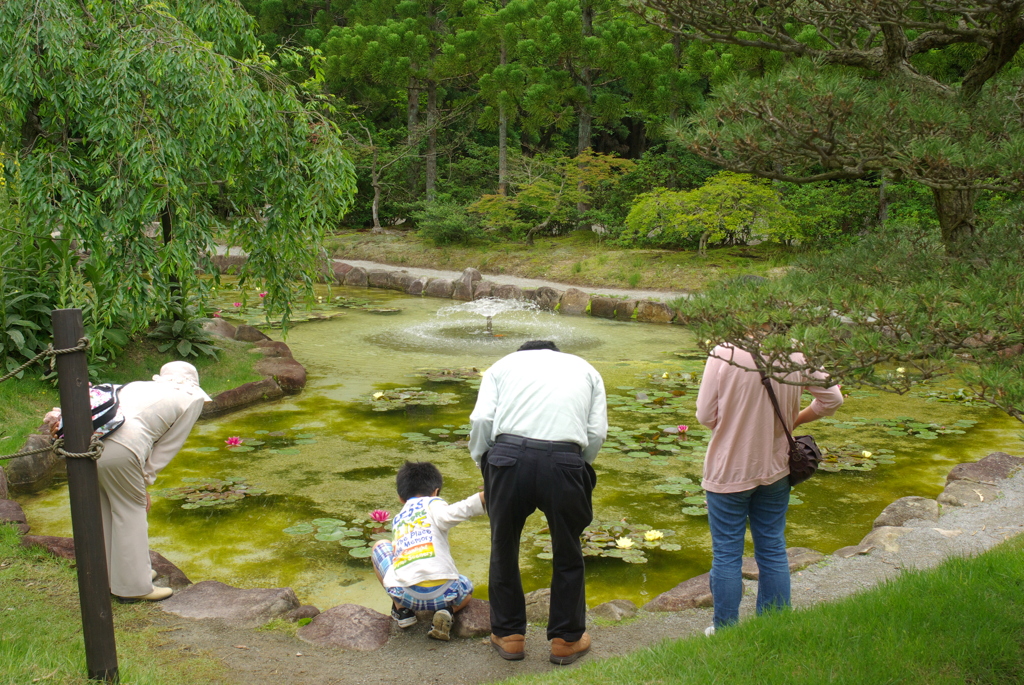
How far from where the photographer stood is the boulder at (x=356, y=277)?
1609 cm

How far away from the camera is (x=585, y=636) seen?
2.97 m

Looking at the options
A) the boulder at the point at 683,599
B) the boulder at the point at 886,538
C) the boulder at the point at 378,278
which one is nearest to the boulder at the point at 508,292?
the boulder at the point at 378,278

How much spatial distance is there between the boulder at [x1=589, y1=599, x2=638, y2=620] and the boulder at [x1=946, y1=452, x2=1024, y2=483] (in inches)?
99.9

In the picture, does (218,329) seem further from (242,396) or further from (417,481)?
(417,481)

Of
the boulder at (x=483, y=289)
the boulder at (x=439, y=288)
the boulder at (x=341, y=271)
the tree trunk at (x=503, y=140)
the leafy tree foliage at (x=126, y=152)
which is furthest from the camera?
the tree trunk at (x=503, y=140)

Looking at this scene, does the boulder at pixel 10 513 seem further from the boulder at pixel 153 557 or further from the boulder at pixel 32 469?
the boulder at pixel 32 469

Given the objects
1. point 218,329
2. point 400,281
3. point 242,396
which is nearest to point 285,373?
point 242,396

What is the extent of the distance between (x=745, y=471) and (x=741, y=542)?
0.94ft

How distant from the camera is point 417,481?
3.32 metres

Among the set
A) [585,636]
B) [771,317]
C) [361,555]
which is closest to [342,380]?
[361,555]

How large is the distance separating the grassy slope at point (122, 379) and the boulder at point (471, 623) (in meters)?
3.22

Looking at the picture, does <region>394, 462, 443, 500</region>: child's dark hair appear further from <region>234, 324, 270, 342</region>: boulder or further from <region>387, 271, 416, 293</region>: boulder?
<region>387, 271, 416, 293</region>: boulder

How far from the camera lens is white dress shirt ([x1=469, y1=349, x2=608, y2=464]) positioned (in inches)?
109

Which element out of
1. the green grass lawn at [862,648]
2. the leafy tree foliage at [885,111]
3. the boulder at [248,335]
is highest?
the leafy tree foliage at [885,111]
